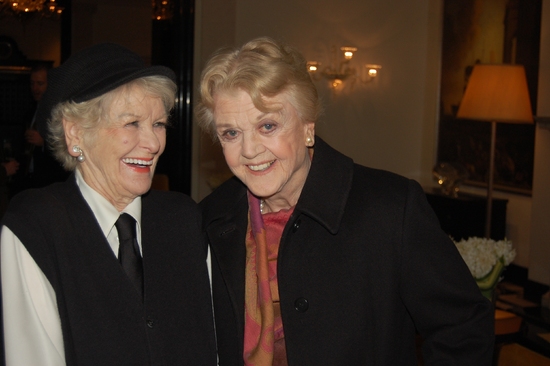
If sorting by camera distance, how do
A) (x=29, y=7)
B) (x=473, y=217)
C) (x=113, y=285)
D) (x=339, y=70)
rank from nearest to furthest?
(x=113, y=285) < (x=29, y=7) < (x=473, y=217) < (x=339, y=70)

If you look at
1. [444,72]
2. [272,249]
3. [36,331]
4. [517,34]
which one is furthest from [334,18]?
[36,331]

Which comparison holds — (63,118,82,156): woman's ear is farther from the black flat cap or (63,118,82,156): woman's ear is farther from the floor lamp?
the floor lamp

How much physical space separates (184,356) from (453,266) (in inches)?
29.6

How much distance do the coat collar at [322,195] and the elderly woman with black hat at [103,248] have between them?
17 cm

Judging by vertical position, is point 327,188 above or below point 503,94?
below

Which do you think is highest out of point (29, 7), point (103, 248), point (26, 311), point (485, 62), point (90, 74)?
point (29, 7)

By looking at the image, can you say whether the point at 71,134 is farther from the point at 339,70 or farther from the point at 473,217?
the point at 339,70

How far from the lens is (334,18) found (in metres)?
7.83

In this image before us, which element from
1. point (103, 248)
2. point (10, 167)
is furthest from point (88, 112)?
point (10, 167)

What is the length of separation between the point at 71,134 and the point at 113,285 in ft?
1.37

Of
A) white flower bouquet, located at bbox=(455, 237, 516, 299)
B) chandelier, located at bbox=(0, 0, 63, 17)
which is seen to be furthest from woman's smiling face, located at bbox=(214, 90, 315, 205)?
chandelier, located at bbox=(0, 0, 63, 17)

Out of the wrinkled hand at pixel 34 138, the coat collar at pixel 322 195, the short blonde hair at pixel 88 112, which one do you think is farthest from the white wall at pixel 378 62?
the short blonde hair at pixel 88 112

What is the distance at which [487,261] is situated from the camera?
2.66 m

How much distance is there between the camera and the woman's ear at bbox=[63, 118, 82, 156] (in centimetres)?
167
